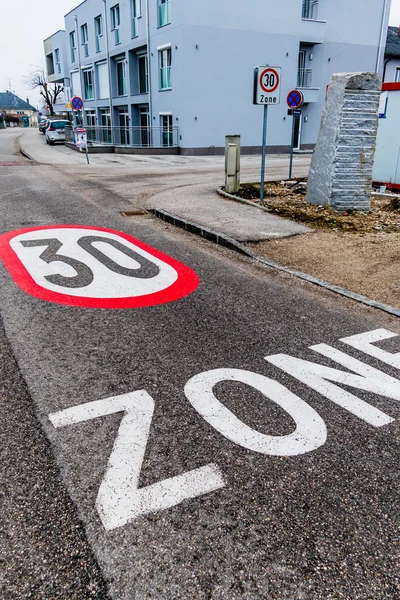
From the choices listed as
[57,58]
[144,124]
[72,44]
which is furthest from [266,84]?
[57,58]

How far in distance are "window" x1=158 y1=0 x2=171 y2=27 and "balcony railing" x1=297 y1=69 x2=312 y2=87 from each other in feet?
31.0

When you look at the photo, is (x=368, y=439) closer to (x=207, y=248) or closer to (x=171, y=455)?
(x=171, y=455)

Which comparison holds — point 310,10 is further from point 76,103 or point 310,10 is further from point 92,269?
point 92,269

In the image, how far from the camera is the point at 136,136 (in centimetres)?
3406

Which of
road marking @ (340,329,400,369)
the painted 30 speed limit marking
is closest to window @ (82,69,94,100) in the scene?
the painted 30 speed limit marking

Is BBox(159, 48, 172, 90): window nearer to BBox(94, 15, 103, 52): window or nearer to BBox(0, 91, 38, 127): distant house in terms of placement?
BBox(94, 15, 103, 52): window

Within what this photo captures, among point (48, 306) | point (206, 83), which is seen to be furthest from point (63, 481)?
point (206, 83)

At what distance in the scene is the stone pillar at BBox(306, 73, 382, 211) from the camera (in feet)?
31.9

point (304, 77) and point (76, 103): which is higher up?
point (304, 77)

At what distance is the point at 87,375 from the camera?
3.68 metres

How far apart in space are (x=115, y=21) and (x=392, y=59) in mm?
21085

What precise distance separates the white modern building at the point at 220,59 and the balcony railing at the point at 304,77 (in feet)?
0.22

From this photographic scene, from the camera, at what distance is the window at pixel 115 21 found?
33409mm

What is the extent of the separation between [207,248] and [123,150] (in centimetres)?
2418
